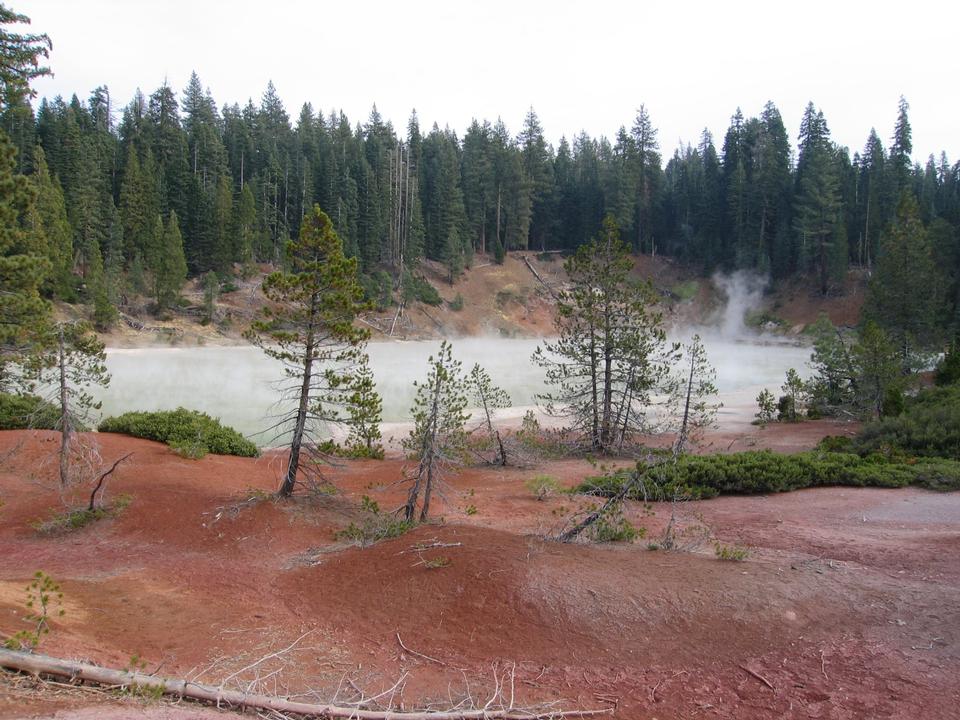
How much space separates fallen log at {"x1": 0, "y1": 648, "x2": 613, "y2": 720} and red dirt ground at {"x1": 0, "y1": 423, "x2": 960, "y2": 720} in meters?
0.28

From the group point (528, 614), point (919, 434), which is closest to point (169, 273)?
point (919, 434)

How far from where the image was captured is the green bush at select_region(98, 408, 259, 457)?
1880cm

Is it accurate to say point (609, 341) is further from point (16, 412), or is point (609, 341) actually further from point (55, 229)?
point (55, 229)

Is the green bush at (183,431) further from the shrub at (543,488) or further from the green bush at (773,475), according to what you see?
the green bush at (773,475)

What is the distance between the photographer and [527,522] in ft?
43.4

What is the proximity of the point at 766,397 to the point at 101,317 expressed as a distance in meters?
43.0

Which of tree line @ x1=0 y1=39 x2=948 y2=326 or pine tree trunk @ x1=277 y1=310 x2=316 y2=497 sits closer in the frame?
pine tree trunk @ x1=277 y1=310 x2=316 y2=497

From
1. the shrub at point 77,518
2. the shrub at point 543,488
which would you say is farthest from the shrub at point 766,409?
the shrub at point 77,518

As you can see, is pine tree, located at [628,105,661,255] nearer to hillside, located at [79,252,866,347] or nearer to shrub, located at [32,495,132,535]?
hillside, located at [79,252,866,347]

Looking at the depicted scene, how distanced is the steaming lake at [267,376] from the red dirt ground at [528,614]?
518 inches

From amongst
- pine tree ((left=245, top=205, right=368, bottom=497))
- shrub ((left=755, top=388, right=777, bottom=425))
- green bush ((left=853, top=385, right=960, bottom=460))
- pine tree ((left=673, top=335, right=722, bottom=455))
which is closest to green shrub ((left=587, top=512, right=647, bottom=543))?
pine tree ((left=673, top=335, right=722, bottom=455))

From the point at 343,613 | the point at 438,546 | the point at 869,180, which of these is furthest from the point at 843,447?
the point at 869,180

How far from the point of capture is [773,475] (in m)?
15.3

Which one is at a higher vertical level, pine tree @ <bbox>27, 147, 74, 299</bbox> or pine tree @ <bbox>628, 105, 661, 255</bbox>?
pine tree @ <bbox>628, 105, 661, 255</bbox>
